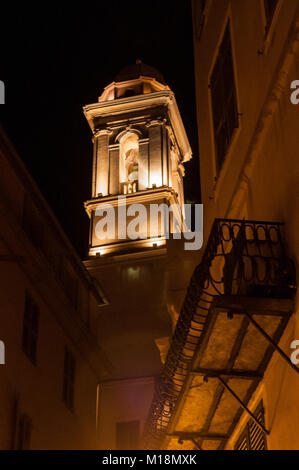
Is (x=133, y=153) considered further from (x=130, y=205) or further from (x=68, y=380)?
(x=68, y=380)

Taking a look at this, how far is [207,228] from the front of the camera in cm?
1430

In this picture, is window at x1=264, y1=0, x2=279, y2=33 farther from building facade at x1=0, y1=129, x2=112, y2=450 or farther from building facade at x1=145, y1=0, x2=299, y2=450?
building facade at x1=0, y1=129, x2=112, y2=450

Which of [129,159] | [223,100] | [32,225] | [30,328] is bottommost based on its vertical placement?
[30,328]

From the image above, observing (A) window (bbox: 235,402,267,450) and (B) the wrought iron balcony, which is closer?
(B) the wrought iron balcony

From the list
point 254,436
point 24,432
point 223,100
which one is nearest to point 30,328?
point 24,432

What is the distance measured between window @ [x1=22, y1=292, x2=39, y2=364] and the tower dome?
87.7 ft

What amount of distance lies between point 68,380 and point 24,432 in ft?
12.7

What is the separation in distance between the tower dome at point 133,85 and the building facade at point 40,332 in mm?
22671

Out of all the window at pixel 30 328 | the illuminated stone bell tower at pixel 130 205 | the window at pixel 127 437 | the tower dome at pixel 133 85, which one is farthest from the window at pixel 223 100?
the tower dome at pixel 133 85

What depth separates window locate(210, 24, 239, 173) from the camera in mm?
13125

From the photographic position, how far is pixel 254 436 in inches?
437

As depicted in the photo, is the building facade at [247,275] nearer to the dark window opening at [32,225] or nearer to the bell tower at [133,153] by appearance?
the dark window opening at [32,225]

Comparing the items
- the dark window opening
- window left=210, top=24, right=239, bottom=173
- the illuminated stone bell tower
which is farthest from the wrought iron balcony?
the illuminated stone bell tower
